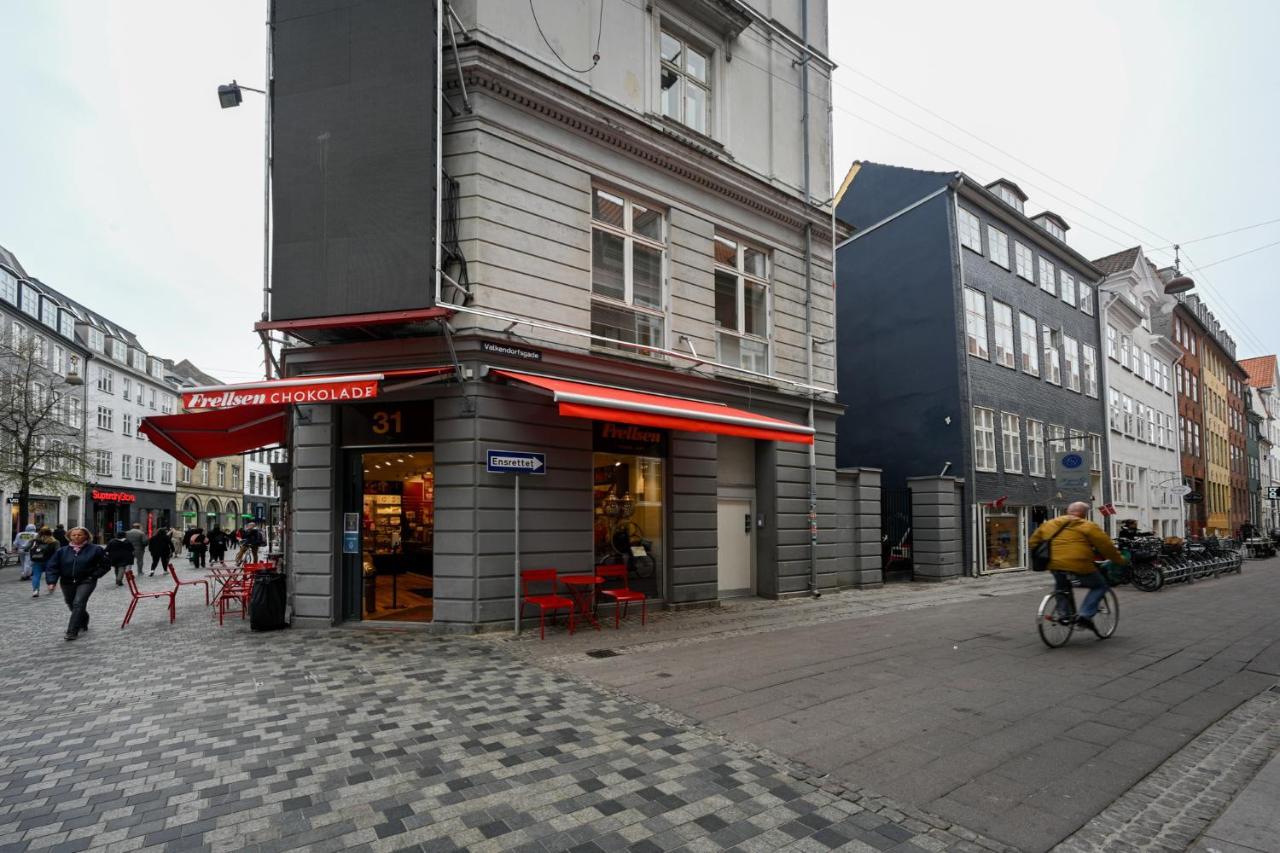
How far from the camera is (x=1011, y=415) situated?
24.6 meters

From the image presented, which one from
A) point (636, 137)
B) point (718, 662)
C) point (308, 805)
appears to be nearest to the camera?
point (308, 805)

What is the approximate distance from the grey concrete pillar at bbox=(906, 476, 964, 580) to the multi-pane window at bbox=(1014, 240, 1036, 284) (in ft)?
33.6

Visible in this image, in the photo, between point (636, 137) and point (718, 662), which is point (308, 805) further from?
point (636, 137)

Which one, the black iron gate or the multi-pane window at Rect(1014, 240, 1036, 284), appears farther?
the multi-pane window at Rect(1014, 240, 1036, 284)

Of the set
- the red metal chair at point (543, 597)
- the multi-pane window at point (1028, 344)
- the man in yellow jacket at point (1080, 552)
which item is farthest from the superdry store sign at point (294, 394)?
the multi-pane window at point (1028, 344)

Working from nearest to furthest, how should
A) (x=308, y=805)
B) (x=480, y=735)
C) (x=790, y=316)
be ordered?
(x=308, y=805), (x=480, y=735), (x=790, y=316)

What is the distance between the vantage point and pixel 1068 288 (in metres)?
29.6

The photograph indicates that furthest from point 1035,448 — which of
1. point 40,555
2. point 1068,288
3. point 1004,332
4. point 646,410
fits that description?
point 40,555

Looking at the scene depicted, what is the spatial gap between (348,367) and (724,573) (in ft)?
26.2

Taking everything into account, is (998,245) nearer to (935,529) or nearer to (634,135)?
(935,529)

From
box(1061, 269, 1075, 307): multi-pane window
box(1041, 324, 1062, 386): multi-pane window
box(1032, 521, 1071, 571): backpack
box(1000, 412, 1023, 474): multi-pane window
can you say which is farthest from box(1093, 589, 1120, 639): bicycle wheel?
box(1061, 269, 1075, 307): multi-pane window

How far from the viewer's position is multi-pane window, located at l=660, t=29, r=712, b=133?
13.6 m

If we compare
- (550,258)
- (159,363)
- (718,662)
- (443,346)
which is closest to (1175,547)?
(718,662)

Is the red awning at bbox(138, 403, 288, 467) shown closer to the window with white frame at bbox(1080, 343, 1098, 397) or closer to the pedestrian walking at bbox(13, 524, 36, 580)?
the pedestrian walking at bbox(13, 524, 36, 580)
